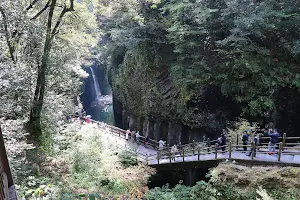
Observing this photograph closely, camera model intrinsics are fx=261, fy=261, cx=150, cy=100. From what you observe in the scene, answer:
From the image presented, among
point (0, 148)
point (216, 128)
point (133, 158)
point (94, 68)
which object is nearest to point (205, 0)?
point (216, 128)

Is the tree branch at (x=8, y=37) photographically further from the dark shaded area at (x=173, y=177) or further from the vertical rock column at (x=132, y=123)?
the vertical rock column at (x=132, y=123)

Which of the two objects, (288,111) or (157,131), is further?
(157,131)

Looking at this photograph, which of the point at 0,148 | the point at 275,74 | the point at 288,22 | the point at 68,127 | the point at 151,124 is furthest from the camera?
the point at 151,124

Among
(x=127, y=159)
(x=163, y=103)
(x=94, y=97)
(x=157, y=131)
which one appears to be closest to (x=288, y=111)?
(x=163, y=103)

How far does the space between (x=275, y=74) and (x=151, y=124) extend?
11753 mm

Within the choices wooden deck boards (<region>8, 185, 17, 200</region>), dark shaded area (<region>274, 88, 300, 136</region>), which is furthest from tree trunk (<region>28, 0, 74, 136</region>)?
dark shaded area (<region>274, 88, 300, 136</region>)

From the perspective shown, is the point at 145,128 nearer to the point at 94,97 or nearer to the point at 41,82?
the point at 41,82

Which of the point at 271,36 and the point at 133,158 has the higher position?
the point at 271,36

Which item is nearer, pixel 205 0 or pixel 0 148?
pixel 0 148

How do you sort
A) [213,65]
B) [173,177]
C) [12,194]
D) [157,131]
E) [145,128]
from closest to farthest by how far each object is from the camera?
[12,194]
[173,177]
[213,65]
[157,131]
[145,128]

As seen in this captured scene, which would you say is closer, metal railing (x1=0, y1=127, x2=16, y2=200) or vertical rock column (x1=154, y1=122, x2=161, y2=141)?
metal railing (x1=0, y1=127, x2=16, y2=200)

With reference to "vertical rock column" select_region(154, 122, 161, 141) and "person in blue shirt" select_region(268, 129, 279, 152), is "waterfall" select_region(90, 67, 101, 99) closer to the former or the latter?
"vertical rock column" select_region(154, 122, 161, 141)

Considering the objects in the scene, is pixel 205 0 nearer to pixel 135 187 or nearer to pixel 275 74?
pixel 275 74

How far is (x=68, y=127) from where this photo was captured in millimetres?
16875
